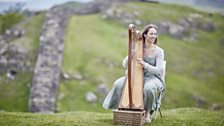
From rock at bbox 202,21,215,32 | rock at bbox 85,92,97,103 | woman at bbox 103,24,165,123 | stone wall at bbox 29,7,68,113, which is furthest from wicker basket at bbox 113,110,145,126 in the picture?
rock at bbox 202,21,215,32

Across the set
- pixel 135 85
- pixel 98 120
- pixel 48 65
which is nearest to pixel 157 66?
pixel 135 85

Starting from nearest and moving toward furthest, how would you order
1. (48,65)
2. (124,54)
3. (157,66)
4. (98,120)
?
1. (157,66)
2. (98,120)
3. (48,65)
4. (124,54)

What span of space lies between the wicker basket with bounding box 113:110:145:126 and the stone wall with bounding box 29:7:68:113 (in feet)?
55.4

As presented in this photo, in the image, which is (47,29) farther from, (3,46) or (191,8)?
(191,8)

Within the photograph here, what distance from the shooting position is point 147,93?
9.51 m

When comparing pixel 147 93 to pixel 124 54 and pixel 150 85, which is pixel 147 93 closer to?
pixel 150 85

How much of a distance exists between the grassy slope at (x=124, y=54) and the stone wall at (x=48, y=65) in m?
0.67

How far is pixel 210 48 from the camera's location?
3944cm

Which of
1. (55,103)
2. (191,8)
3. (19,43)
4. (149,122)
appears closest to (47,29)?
(19,43)

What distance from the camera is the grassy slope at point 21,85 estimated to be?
27.0 meters

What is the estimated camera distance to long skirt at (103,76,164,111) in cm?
951

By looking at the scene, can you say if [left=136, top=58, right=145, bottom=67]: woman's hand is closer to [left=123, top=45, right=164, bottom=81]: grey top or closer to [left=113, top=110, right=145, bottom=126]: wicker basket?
[left=123, top=45, right=164, bottom=81]: grey top

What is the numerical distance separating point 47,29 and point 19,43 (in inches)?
92.6

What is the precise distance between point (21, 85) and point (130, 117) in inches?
799
